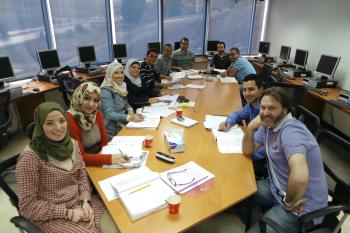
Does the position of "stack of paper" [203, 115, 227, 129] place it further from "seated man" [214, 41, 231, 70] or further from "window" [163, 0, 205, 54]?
"window" [163, 0, 205, 54]

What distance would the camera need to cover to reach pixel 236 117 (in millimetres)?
2330

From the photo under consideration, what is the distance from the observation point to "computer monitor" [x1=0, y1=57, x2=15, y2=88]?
3.50 metres

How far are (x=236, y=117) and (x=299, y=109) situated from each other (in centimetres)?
63

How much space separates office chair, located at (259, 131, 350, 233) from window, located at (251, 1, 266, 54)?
19.3 feet

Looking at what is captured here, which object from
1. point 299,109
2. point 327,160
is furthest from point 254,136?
point 299,109

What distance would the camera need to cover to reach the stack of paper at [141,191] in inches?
48.8

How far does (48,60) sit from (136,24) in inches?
93.4

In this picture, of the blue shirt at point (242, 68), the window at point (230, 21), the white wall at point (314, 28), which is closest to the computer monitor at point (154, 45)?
the window at point (230, 21)

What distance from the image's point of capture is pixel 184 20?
6508mm

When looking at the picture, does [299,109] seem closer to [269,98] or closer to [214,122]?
[214,122]

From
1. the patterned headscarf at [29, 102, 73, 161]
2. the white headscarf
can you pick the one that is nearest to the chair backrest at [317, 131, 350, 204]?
the patterned headscarf at [29, 102, 73, 161]

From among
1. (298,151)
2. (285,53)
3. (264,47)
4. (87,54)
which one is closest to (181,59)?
(87,54)

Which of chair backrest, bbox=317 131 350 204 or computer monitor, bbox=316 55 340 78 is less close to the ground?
computer monitor, bbox=316 55 340 78

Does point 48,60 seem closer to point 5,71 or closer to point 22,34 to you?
point 22,34
